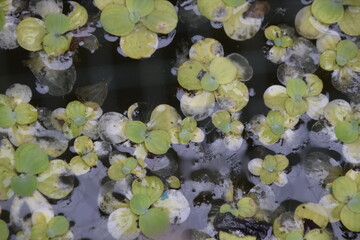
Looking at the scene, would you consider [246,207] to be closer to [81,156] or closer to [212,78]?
[212,78]

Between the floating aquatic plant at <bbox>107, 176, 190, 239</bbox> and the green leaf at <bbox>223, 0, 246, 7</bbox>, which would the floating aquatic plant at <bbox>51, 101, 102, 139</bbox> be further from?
the green leaf at <bbox>223, 0, 246, 7</bbox>


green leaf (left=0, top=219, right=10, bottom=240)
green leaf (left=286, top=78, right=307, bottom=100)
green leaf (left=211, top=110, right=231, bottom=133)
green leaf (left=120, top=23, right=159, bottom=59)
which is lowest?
green leaf (left=0, top=219, right=10, bottom=240)

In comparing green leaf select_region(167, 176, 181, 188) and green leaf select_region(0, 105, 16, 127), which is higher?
green leaf select_region(0, 105, 16, 127)

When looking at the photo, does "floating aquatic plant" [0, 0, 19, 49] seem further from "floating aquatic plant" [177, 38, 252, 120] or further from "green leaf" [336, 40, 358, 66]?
"green leaf" [336, 40, 358, 66]

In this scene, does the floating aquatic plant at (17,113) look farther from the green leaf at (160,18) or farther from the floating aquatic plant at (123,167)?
the green leaf at (160,18)

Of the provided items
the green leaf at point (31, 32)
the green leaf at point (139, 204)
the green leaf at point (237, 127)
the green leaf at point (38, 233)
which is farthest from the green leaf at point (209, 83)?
the green leaf at point (38, 233)

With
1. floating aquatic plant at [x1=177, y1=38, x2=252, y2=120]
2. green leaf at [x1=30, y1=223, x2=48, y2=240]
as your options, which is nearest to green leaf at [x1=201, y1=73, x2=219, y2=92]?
floating aquatic plant at [x1=177, y1=38, x2=252, y2=120]
